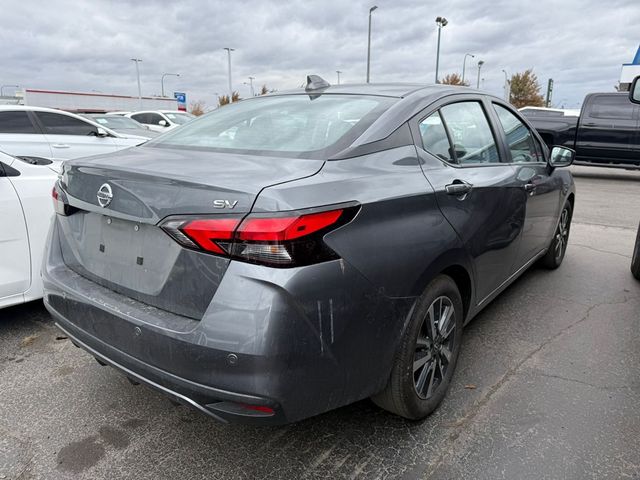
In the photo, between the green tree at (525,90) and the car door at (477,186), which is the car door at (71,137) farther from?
the green tree at (525,90)

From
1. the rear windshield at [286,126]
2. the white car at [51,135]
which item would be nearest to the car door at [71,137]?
the white car at [51,135]

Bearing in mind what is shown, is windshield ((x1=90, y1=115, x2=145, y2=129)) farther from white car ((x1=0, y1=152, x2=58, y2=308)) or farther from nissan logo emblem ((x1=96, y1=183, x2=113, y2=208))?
nissan logo emblem ((x1=96, y1=183, x2=113, y2=208))

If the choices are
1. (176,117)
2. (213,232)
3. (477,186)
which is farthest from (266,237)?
(176,117)

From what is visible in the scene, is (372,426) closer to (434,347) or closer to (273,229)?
(434,347)

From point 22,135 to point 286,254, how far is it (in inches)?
285

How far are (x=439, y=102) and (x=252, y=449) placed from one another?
2.01 m

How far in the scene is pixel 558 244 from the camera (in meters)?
4.75

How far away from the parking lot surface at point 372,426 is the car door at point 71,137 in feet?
15.4

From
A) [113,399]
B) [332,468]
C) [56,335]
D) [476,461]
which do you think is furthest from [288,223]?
[56,335]

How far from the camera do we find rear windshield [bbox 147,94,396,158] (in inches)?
87.2

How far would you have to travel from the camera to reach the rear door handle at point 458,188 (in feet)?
7.86

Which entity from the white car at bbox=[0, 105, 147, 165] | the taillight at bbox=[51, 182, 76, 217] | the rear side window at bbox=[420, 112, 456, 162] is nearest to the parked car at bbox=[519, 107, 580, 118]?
the white car at bbox=[0, 105, 147, 165]

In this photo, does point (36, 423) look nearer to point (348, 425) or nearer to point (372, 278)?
point (348, 425)

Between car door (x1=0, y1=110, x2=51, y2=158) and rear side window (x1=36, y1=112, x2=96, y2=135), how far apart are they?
17 cm
